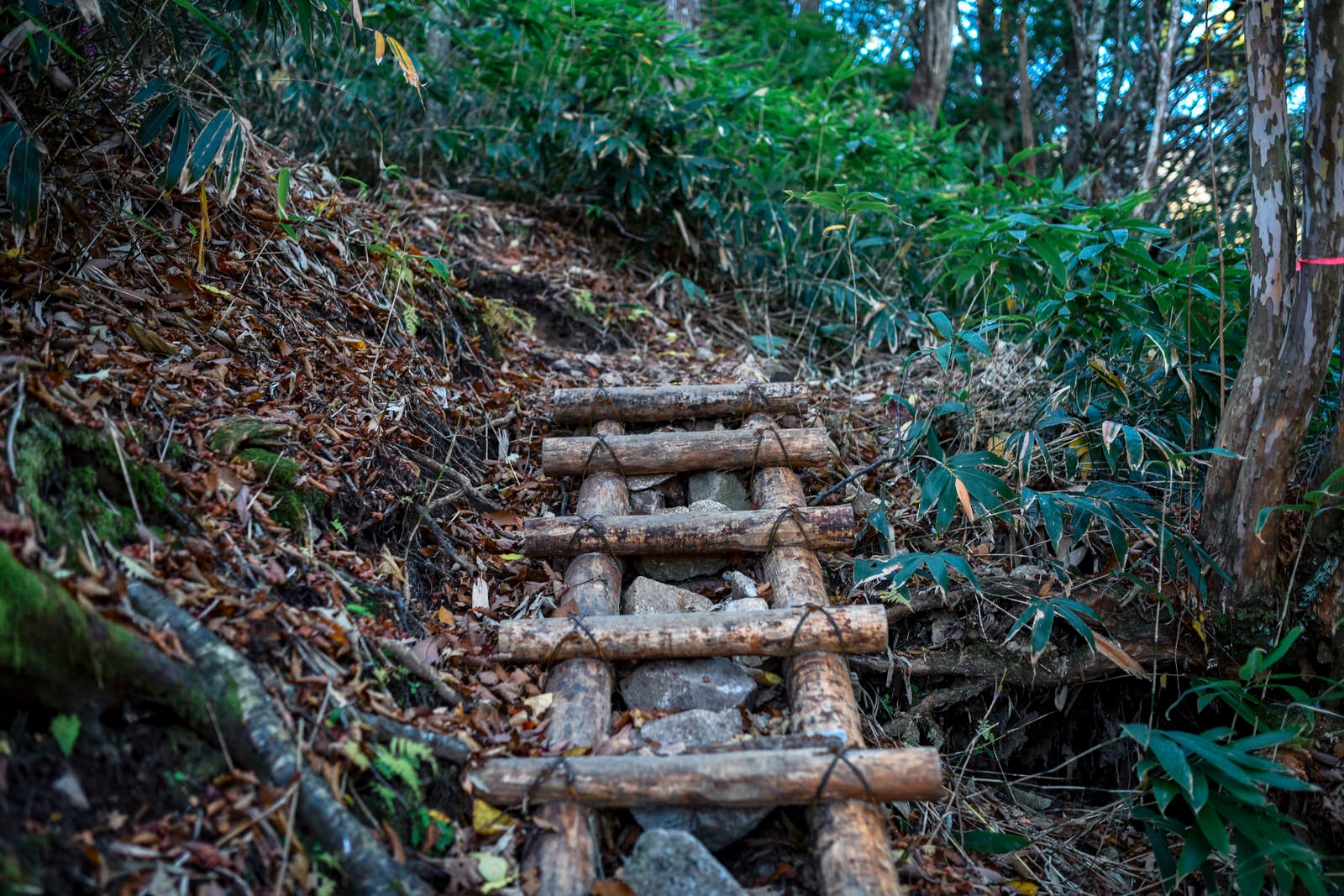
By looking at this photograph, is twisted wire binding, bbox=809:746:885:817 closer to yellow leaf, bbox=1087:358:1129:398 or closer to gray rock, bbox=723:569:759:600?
gray rock, bbox=723:569:759:600

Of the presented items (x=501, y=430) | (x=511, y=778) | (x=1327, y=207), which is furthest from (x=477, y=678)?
(x=1327, y=207)

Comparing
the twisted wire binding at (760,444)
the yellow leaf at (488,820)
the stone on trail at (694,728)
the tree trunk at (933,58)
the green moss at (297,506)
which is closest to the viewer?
the yellow leaf at (488,820)

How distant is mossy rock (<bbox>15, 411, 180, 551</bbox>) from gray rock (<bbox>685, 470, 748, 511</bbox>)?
1.65 meters

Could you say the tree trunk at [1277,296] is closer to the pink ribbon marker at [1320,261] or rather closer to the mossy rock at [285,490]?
the pink ribbon marker at [1320,261]

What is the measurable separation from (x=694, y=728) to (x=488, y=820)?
514mm

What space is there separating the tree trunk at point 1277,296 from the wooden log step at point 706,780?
4.40 feet

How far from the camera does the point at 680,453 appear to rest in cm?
299

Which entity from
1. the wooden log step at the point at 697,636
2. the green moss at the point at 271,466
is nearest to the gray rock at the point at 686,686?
the wooden log step at the point at 697,636

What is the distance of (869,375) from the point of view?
4215 millimetres

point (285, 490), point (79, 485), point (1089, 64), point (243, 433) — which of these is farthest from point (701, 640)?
point (1089, 64)

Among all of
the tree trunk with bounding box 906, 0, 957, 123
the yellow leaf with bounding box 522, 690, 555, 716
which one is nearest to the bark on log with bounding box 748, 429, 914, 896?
the yellow leaf with bounding box 522, 690, 555, 716

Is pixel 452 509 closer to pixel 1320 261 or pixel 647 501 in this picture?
pixel 647 501

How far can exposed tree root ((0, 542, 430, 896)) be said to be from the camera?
1390mm

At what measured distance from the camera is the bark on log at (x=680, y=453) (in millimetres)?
2984
